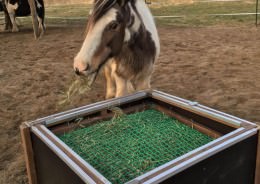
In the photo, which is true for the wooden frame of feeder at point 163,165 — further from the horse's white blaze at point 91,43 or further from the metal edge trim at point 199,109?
the horse's white blaze at point 91,43

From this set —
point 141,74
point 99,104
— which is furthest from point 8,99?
point 99,104

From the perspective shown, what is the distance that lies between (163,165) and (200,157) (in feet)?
0.52

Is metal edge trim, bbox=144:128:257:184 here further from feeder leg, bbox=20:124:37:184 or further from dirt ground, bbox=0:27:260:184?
dirt ground, bbox=0:27:260:184

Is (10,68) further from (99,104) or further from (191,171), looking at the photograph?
(191,171)

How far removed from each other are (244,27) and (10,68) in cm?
693

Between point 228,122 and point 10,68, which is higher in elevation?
point 228,122

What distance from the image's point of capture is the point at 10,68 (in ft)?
18.1

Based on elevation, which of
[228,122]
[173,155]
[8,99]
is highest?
[228,122]

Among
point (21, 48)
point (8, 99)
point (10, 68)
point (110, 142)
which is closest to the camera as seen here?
point (110, 142)

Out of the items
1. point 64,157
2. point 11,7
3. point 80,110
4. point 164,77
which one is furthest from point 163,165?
point 11,7

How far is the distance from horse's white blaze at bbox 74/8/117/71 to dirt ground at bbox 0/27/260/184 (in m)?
1.13

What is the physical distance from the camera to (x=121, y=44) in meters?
2.06

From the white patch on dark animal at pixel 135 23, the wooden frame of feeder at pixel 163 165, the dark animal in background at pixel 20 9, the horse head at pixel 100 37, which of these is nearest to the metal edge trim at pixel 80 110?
the wooden frame of feeder at pixel 163 165

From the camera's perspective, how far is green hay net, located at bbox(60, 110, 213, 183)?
1.22 meters
